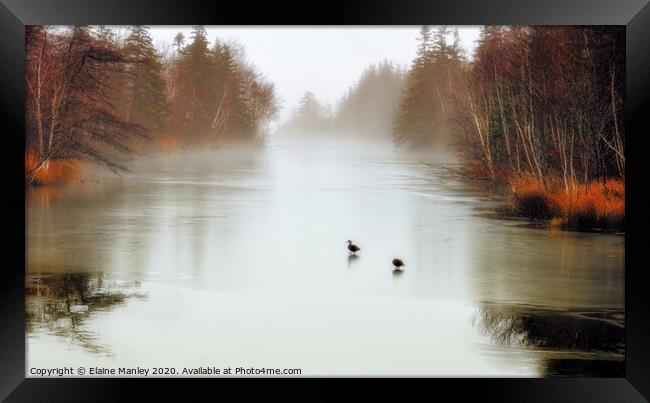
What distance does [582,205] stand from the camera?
1253 cm

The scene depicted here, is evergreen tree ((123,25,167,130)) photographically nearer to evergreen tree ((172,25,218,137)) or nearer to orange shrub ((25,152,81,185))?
evergreen tree ((172,25,218,137))

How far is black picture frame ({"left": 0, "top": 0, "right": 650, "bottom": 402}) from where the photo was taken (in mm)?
6984

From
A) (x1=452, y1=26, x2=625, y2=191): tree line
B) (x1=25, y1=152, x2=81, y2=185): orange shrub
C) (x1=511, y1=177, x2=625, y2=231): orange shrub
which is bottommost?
(x1=511, y1=177, x2=625, y2=231): orange shrub

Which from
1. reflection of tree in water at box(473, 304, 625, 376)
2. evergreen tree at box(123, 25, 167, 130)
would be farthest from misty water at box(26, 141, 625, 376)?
evergreen tree at box(123, 25, 167, 130)

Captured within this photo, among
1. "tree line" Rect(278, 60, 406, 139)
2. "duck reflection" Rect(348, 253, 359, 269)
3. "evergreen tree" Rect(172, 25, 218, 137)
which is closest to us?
"duck reflection" Rect(348, 253, 359, 269)

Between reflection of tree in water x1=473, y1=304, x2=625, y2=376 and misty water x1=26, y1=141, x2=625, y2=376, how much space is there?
0.02m

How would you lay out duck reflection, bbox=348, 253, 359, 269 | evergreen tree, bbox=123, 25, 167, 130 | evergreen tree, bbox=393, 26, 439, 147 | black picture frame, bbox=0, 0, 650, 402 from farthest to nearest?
1. evergreen tree, bbox=393, 26, 439, 147
2. evergreen tree, bbox=123, 25, 167, 130
3. duck reflection, bbox=348, 253, 359, 269
4. black picture frame, bbox=0, 0, 650, 402

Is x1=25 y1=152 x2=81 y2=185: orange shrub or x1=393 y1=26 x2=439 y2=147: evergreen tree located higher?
x1=393 y1=26 x2=439 y2=147: evergreen tree

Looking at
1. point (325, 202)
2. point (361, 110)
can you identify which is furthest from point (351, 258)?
point (361, 110)

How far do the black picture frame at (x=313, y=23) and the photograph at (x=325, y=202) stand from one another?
0.40 meters

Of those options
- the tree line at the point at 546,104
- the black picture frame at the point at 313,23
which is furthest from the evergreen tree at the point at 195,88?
the black picture frame at the point at 313,23

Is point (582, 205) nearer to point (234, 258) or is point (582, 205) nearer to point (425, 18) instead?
point (234, 258)

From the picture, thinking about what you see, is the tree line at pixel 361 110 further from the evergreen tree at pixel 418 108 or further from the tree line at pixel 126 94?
the tree line at pixel 126 94

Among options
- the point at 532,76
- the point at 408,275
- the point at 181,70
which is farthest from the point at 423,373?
the point at 181,70
